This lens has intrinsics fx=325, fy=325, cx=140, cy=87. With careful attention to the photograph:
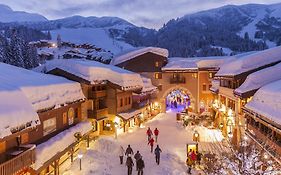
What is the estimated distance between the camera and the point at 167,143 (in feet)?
95.1

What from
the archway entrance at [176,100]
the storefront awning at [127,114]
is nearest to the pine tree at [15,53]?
the storefront awning at [127,114]

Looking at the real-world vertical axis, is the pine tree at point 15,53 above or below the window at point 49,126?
above

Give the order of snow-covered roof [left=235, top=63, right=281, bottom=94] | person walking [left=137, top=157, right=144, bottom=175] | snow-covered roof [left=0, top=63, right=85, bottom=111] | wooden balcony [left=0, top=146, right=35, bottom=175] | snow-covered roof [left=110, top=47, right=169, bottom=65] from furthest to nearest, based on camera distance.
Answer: snow-covered roof [left=110, top=47, right=169, bottom=65]
snow-covered roof [left=235, top=63, right=281, bottom=94]
person walking [left=137, top=157, right=144, bottom=175]
snow-covered roof [left=0, top=63, right=85, bottom=111]
wooden balcony [left=0, top=146, right=35, bottom=175]

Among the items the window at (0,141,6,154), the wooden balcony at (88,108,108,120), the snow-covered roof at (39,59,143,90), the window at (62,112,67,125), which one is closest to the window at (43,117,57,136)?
the window at (62,112,67,125)

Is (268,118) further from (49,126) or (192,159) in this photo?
(49,126)

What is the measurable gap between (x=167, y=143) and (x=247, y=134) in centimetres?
829

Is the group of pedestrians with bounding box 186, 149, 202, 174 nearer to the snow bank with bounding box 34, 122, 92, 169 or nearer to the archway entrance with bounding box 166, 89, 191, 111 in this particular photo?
the snow bank with bounding box 34, 122, 92, 169

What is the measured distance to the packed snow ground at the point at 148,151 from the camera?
20.7m

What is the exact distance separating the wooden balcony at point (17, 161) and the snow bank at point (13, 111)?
4.62 feet

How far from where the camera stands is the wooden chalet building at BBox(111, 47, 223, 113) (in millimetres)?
51375

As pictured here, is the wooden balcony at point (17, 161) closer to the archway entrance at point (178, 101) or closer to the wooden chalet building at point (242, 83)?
the wooden chalet building at point (242, 83)

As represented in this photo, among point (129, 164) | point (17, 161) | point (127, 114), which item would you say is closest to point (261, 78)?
point (129, 164)

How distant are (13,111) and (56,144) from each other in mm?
6725

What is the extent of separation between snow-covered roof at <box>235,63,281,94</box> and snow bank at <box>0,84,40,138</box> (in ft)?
48.9
